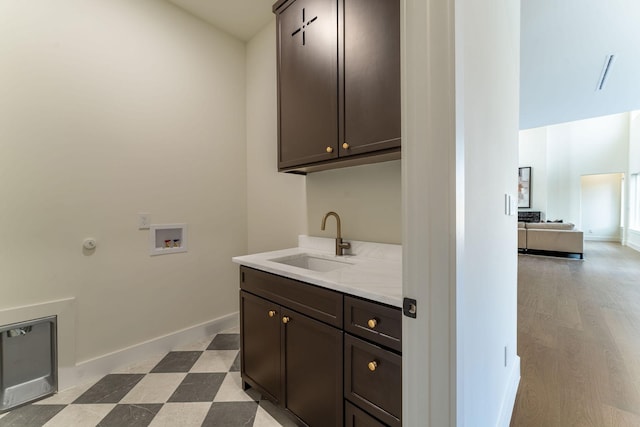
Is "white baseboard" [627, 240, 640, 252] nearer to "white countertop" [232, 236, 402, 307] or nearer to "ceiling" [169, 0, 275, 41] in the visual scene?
"white countertop" [232, 236, 402, 307]

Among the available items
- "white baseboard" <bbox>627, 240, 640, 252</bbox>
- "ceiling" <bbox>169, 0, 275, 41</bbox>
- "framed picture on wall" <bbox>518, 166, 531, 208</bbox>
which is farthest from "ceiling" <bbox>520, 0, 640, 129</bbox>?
"framed picture on wall" <bbox>518, 166, 531, 208</bbox>

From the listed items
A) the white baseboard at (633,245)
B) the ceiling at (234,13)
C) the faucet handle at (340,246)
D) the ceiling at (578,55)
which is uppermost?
the ceiling at (234,13)

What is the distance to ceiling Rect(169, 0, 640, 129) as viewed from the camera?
7.23 feet

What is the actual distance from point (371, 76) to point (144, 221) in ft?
6.36

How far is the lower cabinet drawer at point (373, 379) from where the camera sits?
96 cm

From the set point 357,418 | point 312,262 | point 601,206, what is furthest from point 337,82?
point 601,206

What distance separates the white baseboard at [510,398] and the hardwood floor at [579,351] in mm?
46

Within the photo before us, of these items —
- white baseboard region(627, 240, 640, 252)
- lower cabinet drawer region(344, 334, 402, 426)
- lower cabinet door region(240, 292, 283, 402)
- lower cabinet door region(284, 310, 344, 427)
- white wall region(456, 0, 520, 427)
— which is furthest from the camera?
Answer: white baseboard region(627, 240, 640, 252)

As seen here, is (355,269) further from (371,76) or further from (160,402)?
(160,402)

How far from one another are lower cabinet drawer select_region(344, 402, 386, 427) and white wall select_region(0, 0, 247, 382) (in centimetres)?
176

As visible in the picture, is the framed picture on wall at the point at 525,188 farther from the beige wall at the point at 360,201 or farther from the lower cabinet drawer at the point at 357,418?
the lower cabinet drawer at the point at 357,418

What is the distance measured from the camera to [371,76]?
1.32 metres

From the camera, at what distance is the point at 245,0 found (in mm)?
2160

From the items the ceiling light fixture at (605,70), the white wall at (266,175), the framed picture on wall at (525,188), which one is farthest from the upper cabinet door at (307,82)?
the framed picture on wall at (525,188)
